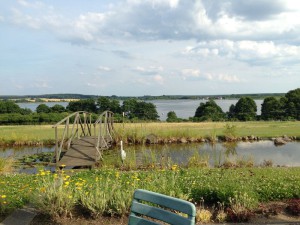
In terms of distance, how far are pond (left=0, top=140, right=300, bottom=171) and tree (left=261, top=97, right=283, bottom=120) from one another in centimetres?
2029

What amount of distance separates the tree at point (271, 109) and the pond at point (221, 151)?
20.3 m

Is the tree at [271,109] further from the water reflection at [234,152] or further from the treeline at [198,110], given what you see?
the water reflection at [234,152]

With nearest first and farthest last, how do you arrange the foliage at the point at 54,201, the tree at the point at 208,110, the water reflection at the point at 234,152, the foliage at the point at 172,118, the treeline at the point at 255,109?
1. the foliage at the point at 54,201
2. the water reflection at the point at 234,152
3. the foliage at the point at 172,118
4. the treeline at the point at 255,109
5. the tree at the point at 208,110

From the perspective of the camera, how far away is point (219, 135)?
19.9 metres

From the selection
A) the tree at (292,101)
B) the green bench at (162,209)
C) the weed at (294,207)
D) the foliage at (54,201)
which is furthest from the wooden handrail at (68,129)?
the tree at (292,101)

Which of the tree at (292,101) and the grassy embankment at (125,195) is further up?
the tree at (292,101)

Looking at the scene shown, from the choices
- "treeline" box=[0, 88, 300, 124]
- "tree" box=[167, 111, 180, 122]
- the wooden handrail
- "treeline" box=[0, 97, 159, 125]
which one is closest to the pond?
the wooden handrail

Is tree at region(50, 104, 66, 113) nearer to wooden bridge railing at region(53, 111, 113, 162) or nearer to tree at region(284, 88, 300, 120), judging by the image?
wooden bridge railing at region(53, 111, 113, 162)

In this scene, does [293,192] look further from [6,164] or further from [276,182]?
[6,164]

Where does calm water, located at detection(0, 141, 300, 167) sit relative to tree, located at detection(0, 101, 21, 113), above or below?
below

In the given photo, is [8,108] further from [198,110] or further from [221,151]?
[221,151]

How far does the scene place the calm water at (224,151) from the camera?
44.3 feet

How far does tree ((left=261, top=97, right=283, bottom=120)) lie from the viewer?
37.8 m

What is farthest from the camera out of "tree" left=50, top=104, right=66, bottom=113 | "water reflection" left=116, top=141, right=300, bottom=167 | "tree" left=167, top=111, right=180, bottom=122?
"tree" left=50, top=104, right=66, bottom=113
